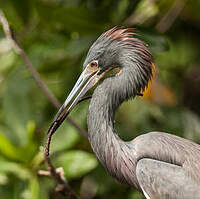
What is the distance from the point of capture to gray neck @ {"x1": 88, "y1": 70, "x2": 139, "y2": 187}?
236 centimetres

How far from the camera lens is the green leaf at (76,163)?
3.07 meters

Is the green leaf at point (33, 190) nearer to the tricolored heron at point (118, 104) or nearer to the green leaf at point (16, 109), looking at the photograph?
the green leaf at point (16, 109)

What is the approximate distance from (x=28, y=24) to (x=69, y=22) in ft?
1.60

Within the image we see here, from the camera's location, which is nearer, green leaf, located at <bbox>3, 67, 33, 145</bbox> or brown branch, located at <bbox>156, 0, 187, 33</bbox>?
green leaf, located at <bbox>3, 67, 33, 145</bbox>

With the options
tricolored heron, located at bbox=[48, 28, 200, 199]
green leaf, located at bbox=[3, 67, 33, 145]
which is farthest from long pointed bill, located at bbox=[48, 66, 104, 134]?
green leaf, located at bbox=[3, 67, 33, 145]

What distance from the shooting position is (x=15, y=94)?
11.2 ft

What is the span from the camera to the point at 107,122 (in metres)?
2.37

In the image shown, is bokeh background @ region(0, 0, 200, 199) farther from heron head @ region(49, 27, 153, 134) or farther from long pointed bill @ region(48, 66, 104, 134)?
long pointed bill @ region(48, 66, 104, 134)

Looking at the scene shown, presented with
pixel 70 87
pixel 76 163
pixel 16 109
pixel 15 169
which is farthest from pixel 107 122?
pixel 16 109

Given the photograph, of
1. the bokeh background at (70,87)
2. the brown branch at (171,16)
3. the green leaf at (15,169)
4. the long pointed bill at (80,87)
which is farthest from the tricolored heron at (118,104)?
the brown branch at (171,16)

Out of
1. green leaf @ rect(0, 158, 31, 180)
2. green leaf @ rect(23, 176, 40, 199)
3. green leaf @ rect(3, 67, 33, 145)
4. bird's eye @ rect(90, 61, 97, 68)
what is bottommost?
green leaf @ rect(23, 176, 40, 199)

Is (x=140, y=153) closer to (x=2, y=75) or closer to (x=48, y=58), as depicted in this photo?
(x=48, y=58)

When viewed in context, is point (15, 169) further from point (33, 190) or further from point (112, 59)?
point (112, 59)

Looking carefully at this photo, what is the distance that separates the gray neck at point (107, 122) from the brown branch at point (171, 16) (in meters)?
1.62
